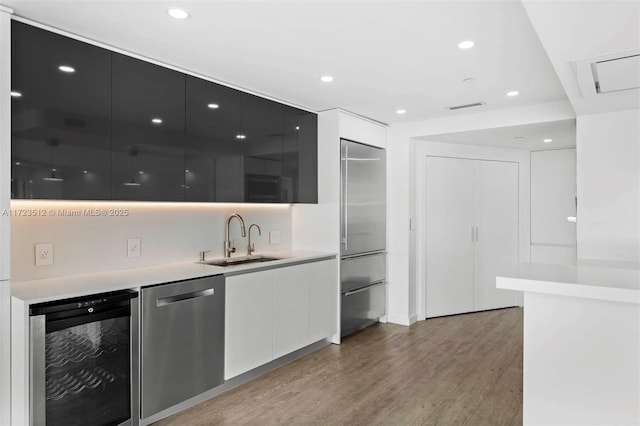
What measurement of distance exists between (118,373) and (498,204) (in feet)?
16.6

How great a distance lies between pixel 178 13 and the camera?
2.20 metres

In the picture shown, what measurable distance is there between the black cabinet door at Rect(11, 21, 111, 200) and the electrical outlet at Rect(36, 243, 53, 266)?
426 millimetres

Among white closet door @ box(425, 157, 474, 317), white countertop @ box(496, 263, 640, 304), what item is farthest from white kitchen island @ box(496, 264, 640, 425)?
white closet door @ box(425, 157, 474, 317)

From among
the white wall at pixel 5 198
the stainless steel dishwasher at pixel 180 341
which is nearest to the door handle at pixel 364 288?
the stainless steel dishwasher at pixel 180 341

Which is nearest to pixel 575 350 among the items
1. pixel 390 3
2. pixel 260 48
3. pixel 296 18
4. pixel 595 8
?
pixel 595 8

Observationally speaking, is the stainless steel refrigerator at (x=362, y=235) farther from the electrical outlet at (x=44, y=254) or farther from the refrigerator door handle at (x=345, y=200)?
the electrical outlet at (x=44, y=254)

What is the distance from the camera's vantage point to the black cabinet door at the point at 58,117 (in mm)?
2188

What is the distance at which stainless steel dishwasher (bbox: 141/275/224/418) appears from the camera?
8.37 ft

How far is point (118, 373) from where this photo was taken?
7.91 ft

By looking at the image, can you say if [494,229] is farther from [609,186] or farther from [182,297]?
[182,297]

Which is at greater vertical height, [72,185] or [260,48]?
[260,48]

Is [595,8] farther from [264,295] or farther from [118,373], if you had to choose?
[118,373]

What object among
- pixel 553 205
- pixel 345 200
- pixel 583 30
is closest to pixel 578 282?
pixel 583 30

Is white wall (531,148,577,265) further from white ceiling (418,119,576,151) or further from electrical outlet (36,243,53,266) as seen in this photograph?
electrical outlet (36,243,53,266)
